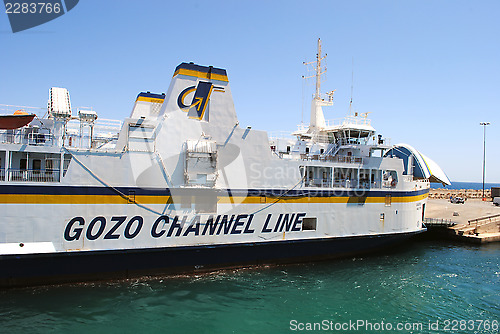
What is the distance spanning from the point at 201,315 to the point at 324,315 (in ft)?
12.5

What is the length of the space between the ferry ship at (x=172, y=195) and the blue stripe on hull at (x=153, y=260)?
43mm

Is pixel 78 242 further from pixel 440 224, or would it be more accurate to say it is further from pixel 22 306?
pixel 440 224

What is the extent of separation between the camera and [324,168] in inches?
674

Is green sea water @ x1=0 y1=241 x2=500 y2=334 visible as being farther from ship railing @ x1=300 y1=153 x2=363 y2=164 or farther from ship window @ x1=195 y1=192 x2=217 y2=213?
ship railing @ x1=300 y1=153 x2=363 y2=164

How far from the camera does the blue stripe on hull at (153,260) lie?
11.1 meters

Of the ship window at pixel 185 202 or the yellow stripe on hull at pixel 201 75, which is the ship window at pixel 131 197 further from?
the yellow stripe on hull at pixel 201 75

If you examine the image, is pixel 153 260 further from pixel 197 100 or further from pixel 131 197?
pixel 197 100

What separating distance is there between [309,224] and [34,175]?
1127 cm

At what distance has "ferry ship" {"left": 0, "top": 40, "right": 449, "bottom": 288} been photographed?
1131 cm

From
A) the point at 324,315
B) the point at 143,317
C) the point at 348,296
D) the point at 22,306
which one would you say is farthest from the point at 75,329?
the point at 348,296

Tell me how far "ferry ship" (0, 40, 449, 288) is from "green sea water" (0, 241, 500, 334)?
0.96m

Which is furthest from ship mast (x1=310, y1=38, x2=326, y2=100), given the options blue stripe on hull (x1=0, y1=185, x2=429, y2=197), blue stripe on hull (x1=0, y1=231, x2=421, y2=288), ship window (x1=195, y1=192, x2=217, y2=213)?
ship window (x1=195, y1=192, x2=217, y2=213)

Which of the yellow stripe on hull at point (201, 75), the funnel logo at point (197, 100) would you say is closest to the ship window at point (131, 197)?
the funnel logo at point (197, 100)

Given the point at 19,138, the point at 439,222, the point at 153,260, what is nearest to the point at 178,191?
the point at 153,260
